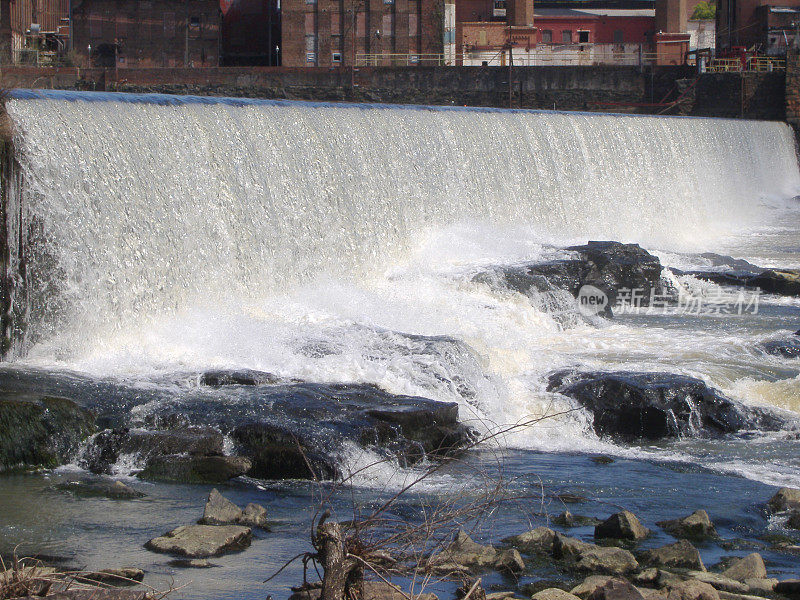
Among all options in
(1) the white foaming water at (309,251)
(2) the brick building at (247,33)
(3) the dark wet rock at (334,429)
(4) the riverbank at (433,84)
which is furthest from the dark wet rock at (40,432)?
(2) the brick building at (247,33)

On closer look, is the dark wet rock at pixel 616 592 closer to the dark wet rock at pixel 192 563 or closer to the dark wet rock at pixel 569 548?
the dark wet rock at pixel 569 548

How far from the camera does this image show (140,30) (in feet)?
140

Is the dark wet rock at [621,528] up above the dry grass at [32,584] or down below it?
below

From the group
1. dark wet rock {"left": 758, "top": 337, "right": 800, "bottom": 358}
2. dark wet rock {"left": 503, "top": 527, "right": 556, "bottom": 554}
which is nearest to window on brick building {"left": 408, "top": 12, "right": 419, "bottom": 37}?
dark wet rock {"left": 758, "top": 337, "right": 800, "bottom": 358}

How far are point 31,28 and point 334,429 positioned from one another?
34208 millimetres

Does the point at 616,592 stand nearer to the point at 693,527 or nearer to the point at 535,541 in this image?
the point at 535,541

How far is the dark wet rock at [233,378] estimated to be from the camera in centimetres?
978

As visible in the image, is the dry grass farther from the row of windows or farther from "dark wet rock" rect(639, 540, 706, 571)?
the row of windows

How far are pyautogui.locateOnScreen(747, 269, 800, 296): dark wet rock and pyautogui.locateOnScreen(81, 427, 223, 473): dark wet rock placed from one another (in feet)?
36.4

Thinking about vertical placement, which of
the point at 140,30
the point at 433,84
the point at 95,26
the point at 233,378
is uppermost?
the point at 95,26

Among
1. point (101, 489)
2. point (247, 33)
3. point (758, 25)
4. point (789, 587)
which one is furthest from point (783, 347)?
point (247, 33)

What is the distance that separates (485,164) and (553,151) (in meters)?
2.47

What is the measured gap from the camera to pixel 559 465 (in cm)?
866

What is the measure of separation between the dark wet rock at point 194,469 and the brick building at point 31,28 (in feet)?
94.3
